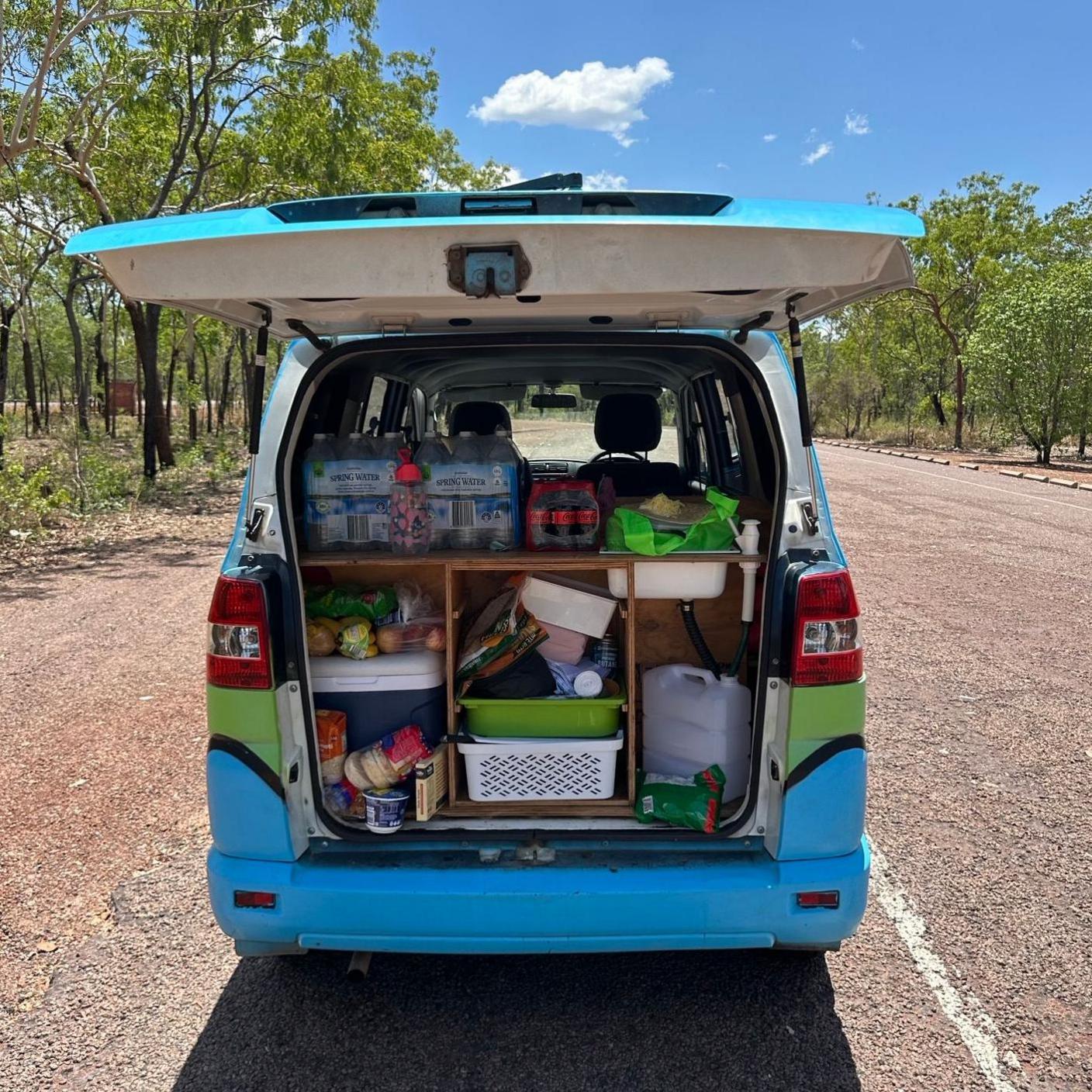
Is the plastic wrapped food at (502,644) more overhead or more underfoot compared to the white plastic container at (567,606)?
more underfoot

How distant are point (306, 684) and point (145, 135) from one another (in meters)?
14.6

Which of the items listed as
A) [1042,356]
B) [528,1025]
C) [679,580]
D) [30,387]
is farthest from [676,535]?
[30,387]

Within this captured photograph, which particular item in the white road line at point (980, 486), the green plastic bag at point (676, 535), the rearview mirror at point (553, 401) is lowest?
the white road line at point (980, 486)

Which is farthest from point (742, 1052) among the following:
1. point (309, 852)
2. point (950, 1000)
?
point (309, 852)

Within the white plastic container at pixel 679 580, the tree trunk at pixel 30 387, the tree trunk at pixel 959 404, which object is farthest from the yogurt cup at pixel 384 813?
the tree trunk at pixel 959 404

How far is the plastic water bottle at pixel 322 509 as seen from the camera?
2848mm

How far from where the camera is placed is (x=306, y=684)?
2.47 m

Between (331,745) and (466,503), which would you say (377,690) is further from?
(466,503)

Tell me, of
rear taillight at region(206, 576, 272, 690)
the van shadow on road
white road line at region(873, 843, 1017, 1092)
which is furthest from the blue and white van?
white road line at region(873, 843, 1017, 1092)

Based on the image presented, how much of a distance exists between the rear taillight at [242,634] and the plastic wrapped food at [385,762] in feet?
1.44

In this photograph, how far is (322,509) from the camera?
112 inches

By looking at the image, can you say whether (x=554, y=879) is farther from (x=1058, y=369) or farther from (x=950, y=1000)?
(x=1058, y=369)

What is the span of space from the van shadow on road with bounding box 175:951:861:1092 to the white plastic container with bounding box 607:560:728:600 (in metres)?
1.17

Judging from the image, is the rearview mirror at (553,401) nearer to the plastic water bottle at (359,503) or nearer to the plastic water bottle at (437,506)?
the plastic water bottle at (437,506)
